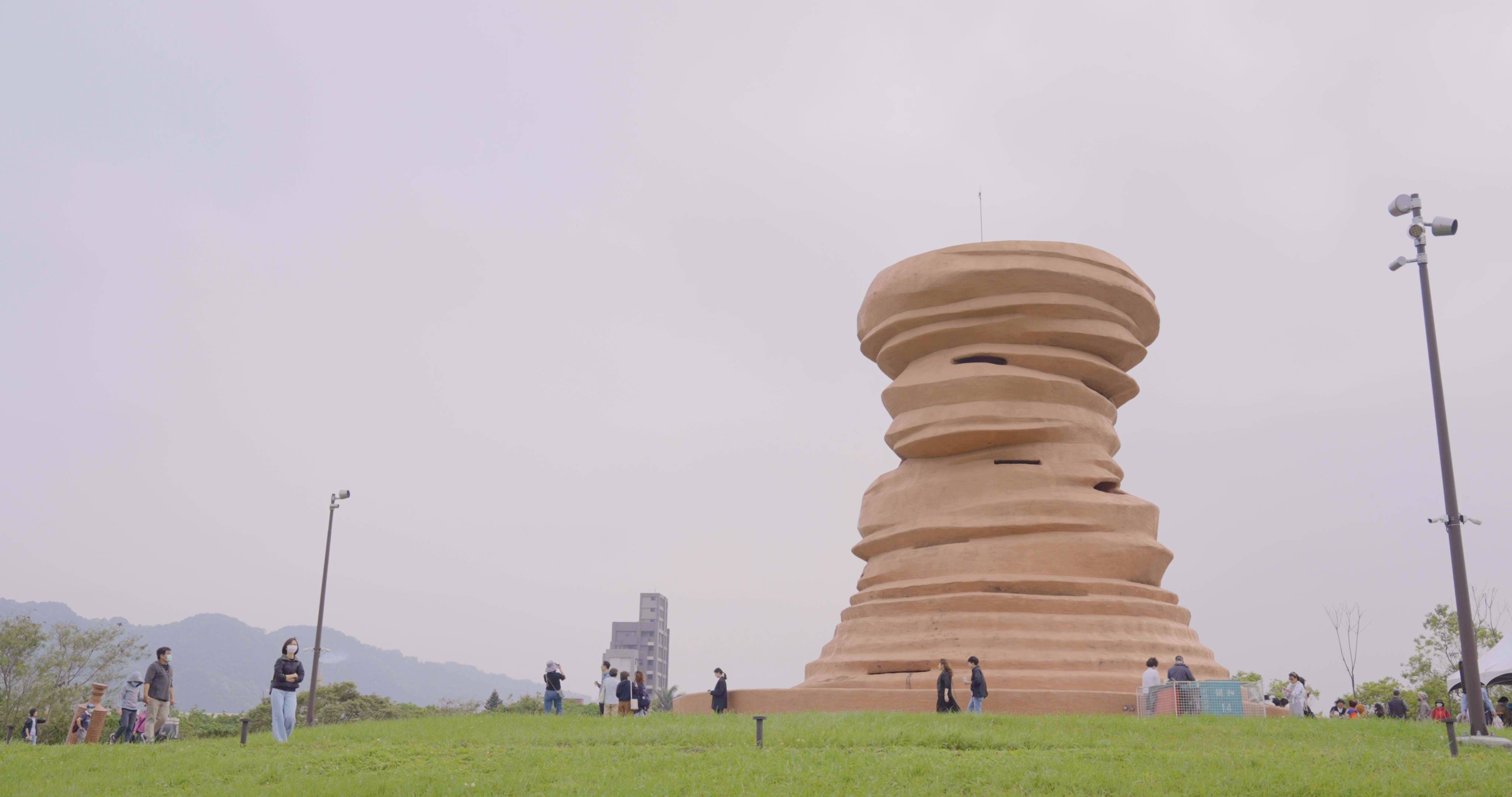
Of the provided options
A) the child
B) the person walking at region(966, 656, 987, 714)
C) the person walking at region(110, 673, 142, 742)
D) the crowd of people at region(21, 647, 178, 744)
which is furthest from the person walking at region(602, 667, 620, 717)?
the child

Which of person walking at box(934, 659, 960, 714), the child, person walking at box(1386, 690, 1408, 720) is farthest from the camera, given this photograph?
person walking at box(1386, 690, 1408, 720)

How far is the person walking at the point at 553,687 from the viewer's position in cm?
1953

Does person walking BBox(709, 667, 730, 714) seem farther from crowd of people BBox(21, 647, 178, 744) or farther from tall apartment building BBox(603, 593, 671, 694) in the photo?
tall apartment building BBox(603, 593, 671, 694)

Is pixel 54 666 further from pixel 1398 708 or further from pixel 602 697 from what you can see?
pixel 1398 708

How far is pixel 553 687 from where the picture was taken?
19.8m

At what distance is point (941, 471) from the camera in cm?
2197

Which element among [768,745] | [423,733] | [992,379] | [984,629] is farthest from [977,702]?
[423,733]

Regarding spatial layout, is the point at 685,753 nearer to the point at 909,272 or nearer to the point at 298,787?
the point at 298,787

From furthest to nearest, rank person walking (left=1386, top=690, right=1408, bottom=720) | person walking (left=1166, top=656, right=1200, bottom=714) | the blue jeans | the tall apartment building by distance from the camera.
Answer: the tall apartment building → person walking (left=1386, top=690, right=1408, bottom=720) → person walking (left=1166, top=656, right=1200, bottom=714) → the blue jeans

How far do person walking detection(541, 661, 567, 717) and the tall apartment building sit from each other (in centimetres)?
6938

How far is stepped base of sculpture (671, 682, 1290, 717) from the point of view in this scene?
17.6m

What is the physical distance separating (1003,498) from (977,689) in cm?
489

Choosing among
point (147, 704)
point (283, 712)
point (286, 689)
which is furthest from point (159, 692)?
point (286, 689)

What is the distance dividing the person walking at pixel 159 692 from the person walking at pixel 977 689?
36.7ft
